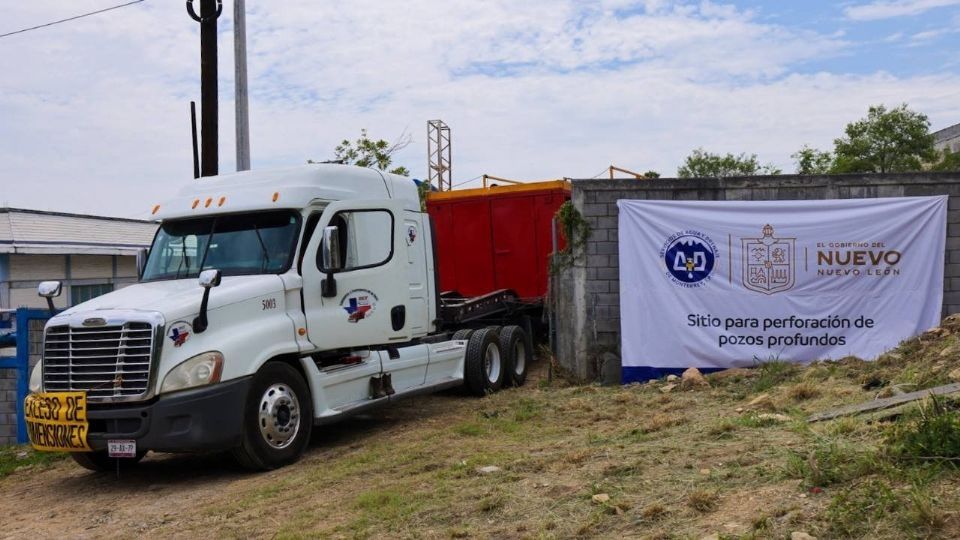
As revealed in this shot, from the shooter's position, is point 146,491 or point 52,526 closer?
point 52,526

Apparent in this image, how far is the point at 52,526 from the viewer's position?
662 cm

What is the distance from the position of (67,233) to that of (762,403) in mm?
Result: 21016

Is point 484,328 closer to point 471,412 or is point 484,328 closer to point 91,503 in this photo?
point 471,412

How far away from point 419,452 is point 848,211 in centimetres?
642

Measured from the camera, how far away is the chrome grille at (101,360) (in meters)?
7.10

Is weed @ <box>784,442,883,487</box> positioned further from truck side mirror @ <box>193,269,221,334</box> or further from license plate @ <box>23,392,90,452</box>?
license plate @ <box>23,392,90,452</box>

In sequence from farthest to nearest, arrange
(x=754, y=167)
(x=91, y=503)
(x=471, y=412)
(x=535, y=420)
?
(x=754, y=167) → (x=471, y=412) → (x=535, y=420) → (x=91, y=503)

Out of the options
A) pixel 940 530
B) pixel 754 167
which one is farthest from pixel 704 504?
pixel 754 167

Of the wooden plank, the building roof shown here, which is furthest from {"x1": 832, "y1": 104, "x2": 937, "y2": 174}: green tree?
the wooden plank

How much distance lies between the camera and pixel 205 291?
7.24m

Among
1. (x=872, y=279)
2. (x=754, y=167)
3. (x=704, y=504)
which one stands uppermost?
(x=754, y=167)

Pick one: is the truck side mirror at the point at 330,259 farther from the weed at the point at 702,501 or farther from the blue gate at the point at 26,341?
the weed at the point at 702,501

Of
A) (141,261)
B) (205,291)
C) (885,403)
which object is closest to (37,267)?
(141,261)

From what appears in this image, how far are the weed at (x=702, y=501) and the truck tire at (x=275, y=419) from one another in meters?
4.03
